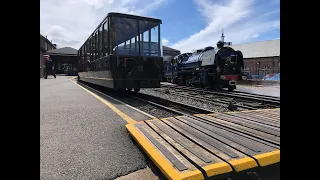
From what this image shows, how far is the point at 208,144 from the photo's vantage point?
2861 mm

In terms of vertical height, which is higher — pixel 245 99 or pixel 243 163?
pixel 245 99

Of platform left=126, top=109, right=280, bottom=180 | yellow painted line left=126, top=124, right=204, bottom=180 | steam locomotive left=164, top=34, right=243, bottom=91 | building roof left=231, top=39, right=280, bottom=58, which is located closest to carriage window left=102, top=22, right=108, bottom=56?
platform left=126, top=109, right=280, bottom=180

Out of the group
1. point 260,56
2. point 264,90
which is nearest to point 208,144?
point 264,90

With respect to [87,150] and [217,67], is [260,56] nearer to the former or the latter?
[217,67]

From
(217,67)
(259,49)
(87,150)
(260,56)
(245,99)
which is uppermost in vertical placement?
(259,49)

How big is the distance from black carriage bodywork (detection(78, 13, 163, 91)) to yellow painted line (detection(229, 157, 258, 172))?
666 cm

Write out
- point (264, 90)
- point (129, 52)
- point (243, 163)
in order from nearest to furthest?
point (243, 163) → point (129, 52) → point (264, 90)

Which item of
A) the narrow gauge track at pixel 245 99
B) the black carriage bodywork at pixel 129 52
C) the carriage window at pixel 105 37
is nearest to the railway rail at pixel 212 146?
the narrow gauge track at pixel 245 99

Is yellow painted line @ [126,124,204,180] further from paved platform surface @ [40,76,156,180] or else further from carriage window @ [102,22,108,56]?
carriage window @ [102,22,108,56]

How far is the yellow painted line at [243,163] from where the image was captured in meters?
2.18

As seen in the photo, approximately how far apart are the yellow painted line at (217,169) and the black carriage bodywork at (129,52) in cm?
669

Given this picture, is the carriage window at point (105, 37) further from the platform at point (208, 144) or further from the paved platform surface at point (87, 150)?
the platform at point (208, 144)

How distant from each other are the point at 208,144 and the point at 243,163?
2.18 ft

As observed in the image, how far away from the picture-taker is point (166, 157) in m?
2.49
